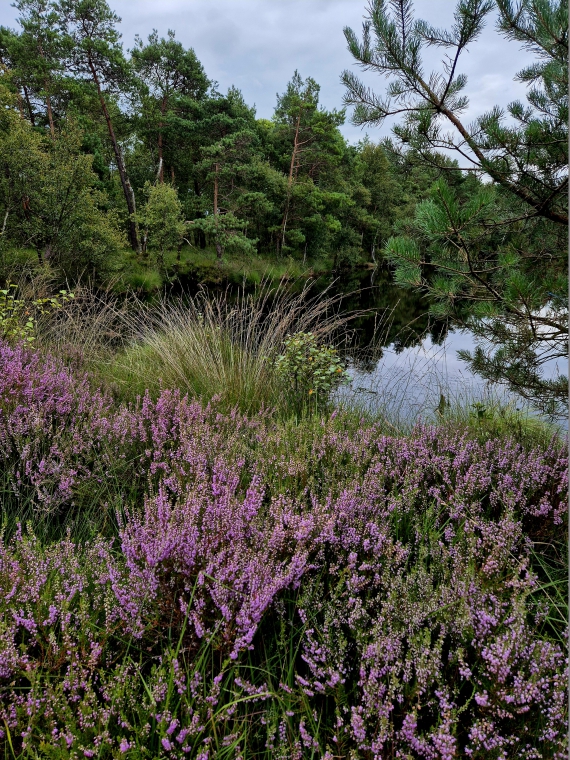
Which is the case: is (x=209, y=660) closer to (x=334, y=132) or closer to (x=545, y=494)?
(x=545, y=494)

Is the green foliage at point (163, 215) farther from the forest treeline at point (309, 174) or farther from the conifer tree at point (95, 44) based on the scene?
the conifer tree at point (95, 44)

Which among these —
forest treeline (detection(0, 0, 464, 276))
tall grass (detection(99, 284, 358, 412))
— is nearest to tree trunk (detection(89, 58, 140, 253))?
forest treeline (detection(0, 0, 464, 276))

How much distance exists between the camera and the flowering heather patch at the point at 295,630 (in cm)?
110

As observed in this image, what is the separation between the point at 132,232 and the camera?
74.0 feet

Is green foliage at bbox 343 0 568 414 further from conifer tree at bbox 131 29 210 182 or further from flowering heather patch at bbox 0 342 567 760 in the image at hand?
conifer tree at bbox 131 29 210 182

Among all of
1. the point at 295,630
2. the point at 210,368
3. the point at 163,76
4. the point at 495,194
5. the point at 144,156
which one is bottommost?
the point at 295,630

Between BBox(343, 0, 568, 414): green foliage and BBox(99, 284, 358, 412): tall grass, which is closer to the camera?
BBox(343, 0, 568, 414): green foliage

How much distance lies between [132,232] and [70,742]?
24.2m

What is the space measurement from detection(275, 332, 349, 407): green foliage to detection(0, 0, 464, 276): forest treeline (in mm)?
7644

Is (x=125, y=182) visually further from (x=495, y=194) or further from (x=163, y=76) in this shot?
(x=495, y=194)

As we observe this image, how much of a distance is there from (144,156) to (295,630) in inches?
1143


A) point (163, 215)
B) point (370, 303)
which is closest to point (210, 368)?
point (370, 303)

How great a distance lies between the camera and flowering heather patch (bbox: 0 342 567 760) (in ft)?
3.61

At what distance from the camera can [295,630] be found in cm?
154
